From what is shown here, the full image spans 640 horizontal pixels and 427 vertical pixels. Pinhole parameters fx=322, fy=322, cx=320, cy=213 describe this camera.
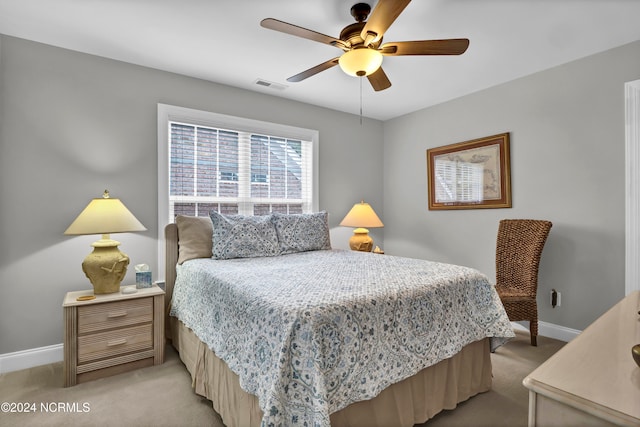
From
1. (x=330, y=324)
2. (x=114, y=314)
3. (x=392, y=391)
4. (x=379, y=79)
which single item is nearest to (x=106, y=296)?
(x=114, y=314)

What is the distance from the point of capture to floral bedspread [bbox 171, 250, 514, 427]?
48.8 inches

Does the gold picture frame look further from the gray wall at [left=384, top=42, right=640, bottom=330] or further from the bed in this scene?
the bed

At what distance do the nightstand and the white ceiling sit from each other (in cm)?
201

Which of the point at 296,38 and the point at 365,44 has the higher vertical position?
the point at 296,38

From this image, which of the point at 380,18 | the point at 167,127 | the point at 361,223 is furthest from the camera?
the point at 361,223

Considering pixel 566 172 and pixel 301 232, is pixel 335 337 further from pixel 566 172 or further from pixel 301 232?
pixel 566 172

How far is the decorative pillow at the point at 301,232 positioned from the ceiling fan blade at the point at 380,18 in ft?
5.86

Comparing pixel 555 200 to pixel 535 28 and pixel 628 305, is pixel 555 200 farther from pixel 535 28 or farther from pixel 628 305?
pixel 628 305

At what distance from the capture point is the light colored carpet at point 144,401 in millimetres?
1820

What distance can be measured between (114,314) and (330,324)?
189 cm

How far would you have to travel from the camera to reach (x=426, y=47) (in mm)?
2004

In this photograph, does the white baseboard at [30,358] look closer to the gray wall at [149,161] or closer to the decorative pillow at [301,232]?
the gray wall at [149,161]

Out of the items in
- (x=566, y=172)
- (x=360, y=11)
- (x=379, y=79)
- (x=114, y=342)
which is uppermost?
(x=360, y=11)

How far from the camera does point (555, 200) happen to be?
10.2ft
